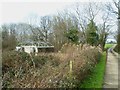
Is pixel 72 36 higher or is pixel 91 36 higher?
pixel 72 36

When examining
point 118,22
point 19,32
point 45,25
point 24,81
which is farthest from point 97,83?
point 45,25

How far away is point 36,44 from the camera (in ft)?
98.3

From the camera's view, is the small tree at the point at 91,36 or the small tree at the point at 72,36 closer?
the small tree at the point at 72,36

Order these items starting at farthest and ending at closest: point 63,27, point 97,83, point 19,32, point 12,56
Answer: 1. point 19,32
2. point 63,27
3. point 12,56
4. point 97,83

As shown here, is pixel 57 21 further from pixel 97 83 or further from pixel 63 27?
pixel 97 83

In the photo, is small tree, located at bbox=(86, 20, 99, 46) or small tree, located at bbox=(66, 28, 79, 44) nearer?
small tree, located at bbox=(66, 28, 79, 44)

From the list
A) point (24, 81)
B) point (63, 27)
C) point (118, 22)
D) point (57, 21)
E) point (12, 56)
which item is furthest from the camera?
point (57, 21)

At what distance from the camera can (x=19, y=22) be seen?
3562 cm

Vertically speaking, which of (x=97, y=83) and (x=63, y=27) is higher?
(x=63, y=27)

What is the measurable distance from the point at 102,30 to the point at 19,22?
47.3 feet

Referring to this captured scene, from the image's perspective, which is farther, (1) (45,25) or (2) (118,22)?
(1) (45,25)

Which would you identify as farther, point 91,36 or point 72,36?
point 91,36

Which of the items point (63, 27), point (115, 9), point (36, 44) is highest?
point (115, 9)

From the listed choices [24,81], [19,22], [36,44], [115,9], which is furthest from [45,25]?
[24,81]
